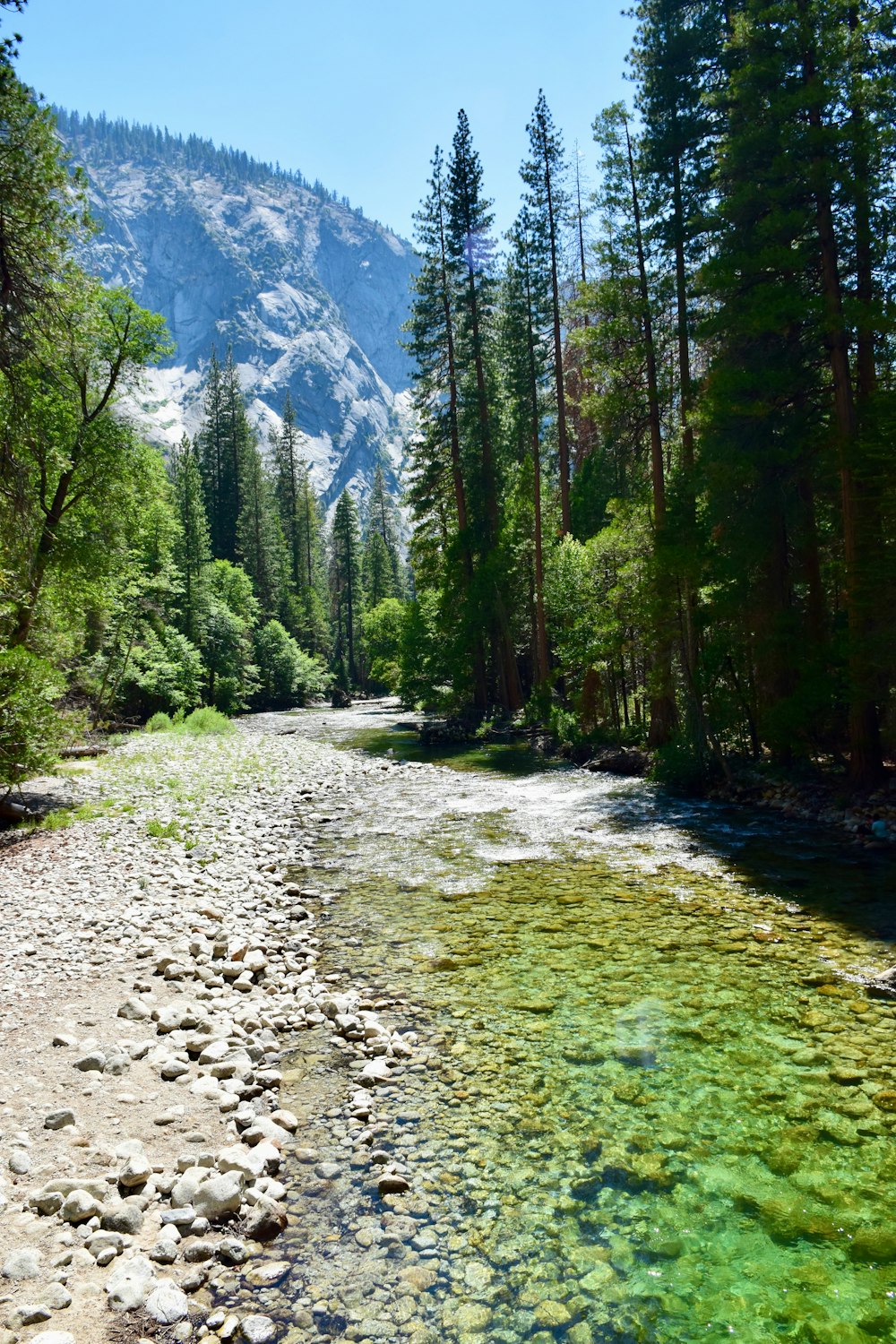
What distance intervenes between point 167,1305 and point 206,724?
28125mm

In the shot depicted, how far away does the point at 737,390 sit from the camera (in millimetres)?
12633

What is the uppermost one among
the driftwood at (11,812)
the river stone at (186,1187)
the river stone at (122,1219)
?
the driftwood at (11,812)

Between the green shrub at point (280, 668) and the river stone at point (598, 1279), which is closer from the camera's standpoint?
the river stone at point (598, 1279)

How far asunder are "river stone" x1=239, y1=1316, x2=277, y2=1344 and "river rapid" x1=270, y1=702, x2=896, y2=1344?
0.26 meters

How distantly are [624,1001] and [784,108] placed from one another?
13.2 metres

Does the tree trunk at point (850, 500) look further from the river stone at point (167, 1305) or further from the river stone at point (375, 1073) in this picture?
the river stone at point (167, 1305)

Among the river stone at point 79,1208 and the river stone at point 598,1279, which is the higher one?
the river stone at point 79,1208

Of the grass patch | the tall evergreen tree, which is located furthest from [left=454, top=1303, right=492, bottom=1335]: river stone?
the tall evergreen tree

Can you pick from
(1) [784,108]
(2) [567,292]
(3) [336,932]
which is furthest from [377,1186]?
(2) [567,292]

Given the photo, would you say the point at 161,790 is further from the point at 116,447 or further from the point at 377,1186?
the point at 377,1186

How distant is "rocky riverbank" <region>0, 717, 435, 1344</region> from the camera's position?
9.52 ft

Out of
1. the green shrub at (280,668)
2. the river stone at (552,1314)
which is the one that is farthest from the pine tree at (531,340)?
the green shrub at (280,668)

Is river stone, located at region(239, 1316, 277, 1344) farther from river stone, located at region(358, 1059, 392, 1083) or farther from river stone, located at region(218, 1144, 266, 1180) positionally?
river stone, located at region(358, 1059, 392, 1083)

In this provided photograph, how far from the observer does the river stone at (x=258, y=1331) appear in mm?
2781
